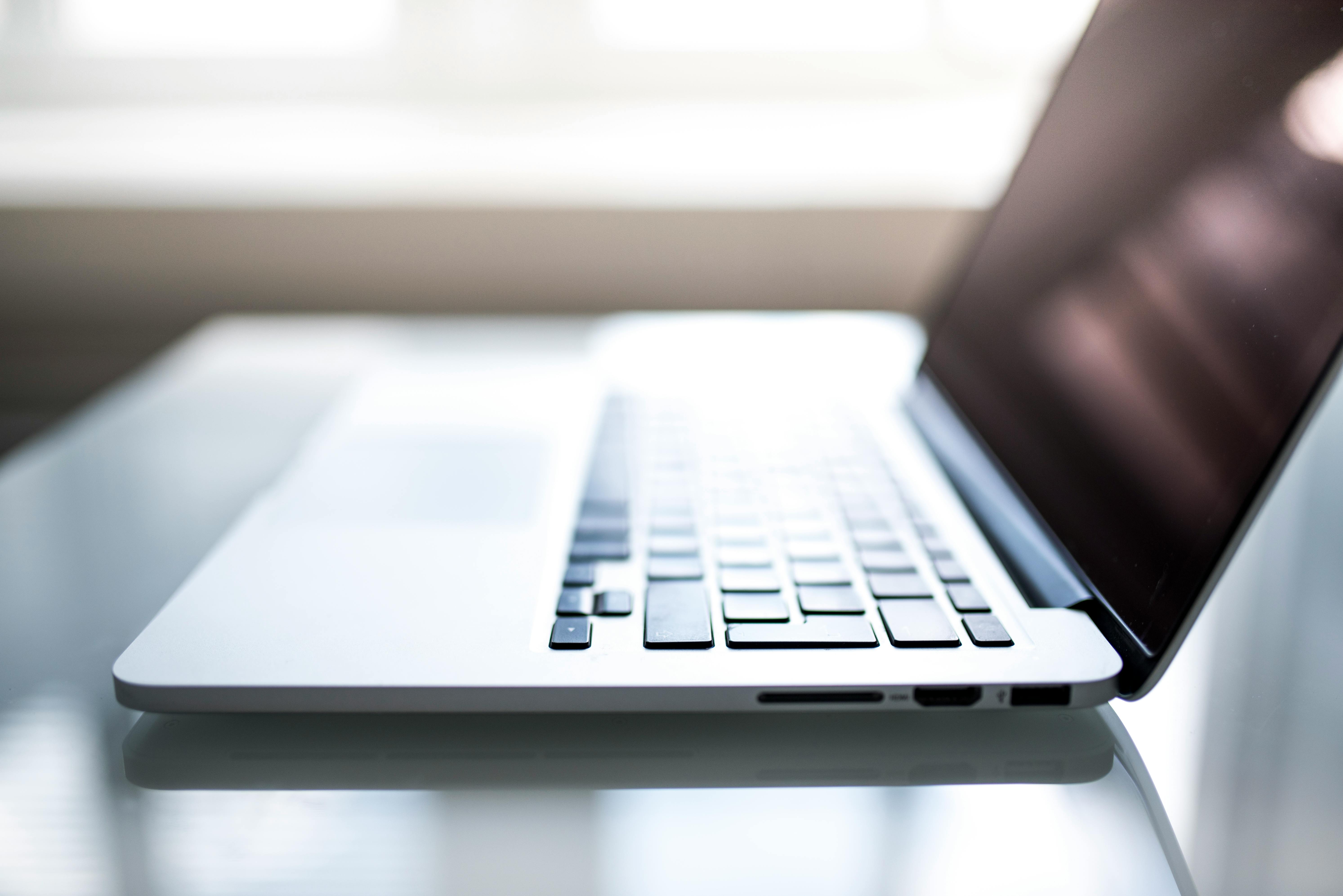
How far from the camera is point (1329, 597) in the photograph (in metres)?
0.38

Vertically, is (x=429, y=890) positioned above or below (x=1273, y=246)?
→ below

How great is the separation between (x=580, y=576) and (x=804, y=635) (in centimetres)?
8

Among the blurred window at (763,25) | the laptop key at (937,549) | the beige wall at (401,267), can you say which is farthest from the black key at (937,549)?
the blurred window at (763,25)

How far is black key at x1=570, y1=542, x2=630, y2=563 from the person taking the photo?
13.9 inches

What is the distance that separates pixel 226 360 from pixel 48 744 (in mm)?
472

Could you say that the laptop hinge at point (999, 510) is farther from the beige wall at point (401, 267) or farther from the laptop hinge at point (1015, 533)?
the beige wall at point (401, 267)

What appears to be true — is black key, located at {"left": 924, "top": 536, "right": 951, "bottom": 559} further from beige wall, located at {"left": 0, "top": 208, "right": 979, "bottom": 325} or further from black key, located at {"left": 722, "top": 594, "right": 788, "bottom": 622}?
beige wall, located at {"left": 0, "top": 208, "right": 979, "bottom": 325}

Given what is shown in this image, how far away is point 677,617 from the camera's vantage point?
0.30 meters

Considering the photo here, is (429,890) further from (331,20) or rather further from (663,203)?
(331,20)

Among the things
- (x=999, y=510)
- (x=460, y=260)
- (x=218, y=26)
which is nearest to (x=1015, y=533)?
(x=999, y=510)


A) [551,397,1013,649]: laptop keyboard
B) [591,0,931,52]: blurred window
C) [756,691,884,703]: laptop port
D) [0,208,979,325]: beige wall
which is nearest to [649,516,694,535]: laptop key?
[551,397,1013,649]: laptop keyboard

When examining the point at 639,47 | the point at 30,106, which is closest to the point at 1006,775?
the point at 639,47

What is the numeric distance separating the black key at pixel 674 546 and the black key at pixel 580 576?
0.08 feet

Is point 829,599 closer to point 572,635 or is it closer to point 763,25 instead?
point 572,635
